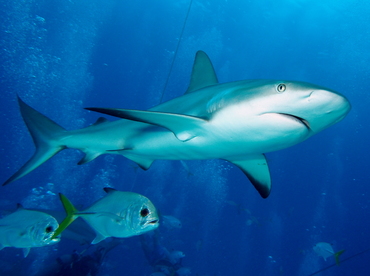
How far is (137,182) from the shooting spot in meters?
36.7

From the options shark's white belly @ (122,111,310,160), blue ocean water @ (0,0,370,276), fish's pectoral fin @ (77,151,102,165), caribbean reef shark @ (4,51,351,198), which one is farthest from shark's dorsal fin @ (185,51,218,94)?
blue ocean water @ (0,0,370,276)

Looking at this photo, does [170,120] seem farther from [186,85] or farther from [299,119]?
[186,85]

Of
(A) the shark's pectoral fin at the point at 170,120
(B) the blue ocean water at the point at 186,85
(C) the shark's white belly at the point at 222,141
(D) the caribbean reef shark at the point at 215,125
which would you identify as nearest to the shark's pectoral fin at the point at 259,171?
(D) the caribbean reef shark at the point at 215,125

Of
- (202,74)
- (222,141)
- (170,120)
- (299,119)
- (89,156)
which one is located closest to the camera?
(299,119)

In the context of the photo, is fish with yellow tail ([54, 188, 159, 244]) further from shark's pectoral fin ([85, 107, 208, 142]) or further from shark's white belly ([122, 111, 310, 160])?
shark's pectoral fin ([85, 107, 208, 142])

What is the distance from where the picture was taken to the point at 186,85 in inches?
1587

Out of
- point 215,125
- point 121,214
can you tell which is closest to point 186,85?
point 121,214

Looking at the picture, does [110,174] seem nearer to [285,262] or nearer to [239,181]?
[239,181]

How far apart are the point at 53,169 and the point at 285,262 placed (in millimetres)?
42405

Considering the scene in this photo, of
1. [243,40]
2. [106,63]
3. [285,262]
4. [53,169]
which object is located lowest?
[285,262]

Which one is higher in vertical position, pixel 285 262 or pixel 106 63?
pixel 106 63

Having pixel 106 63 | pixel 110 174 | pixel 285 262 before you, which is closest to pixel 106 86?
pixel 106 63

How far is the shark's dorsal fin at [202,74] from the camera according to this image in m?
3.71

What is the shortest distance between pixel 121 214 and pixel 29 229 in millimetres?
1224
